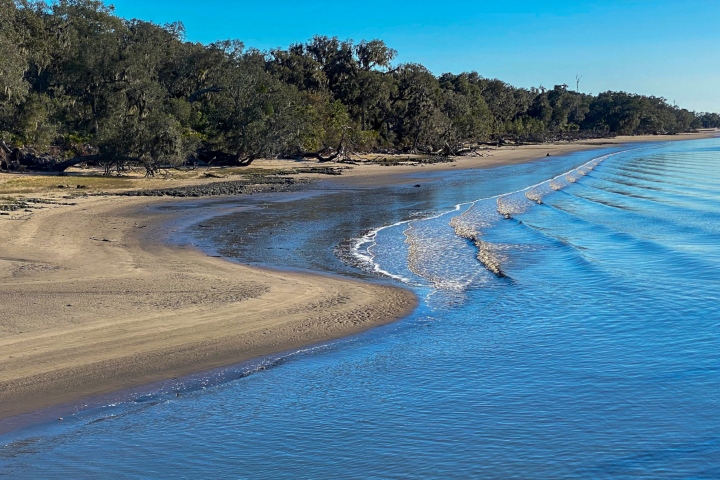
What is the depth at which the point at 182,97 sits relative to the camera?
4988 cm

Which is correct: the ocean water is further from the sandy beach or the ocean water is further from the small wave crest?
the sandy beach

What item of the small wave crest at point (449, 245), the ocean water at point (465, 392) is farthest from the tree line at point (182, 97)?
the ocean water at point (465, 392)

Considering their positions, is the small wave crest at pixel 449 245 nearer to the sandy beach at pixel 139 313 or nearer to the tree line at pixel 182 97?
the sandy beach at pixel 139 313

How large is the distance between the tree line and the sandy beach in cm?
1866

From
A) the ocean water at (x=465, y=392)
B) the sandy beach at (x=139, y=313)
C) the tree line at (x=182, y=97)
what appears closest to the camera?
the ocean water at (x=465, y=392)

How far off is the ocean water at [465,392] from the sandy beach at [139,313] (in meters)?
0.62

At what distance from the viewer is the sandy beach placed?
811 centimetres

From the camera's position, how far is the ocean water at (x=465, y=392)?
20.2 ft

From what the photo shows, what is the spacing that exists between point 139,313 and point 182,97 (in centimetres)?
4232

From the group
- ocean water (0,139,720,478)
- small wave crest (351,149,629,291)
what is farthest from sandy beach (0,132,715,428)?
small wave crest (351,149,629,291)

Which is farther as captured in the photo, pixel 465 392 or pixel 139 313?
pixel 139 313

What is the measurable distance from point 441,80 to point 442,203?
265ft

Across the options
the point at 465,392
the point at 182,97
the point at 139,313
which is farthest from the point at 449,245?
the point at 182,97

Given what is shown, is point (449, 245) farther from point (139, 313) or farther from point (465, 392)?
point (465, 392)
